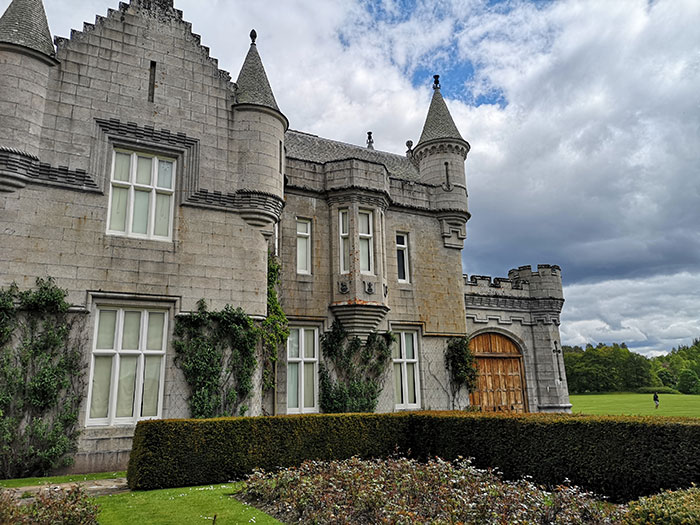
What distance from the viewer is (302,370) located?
1501cm

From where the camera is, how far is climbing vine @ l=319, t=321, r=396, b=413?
49.2 ft

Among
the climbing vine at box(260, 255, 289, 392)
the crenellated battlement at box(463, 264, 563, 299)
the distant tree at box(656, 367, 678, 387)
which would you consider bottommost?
the distant tree at box(656, 367, 678, 387)

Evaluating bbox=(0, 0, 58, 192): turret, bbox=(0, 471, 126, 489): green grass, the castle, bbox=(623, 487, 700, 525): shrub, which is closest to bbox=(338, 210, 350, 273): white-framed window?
the castle

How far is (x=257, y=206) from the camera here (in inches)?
527

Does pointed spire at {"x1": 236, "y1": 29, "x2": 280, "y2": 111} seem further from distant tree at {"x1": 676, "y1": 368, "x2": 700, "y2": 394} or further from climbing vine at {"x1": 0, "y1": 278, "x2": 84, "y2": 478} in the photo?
distant tree at {"x1": 676, "y1": 368, "x2": 700, "y2": 394}

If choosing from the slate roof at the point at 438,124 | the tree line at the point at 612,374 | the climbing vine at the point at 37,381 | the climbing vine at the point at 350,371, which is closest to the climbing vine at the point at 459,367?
the climbing vine at the point at 350,371

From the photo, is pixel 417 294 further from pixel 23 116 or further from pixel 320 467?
pixel 23 116

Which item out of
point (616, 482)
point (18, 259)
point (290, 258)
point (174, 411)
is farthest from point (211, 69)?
point (616, 482)

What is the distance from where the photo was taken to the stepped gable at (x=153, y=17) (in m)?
12.2

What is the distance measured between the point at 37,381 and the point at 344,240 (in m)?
9.26

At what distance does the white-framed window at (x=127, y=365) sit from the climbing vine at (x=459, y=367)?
1010cm

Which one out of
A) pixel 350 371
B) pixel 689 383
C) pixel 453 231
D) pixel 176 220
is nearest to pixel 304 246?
pixel 350 371

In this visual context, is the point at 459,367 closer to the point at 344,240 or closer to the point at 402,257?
the point at 402,257

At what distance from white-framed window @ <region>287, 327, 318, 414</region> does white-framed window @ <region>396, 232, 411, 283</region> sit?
4.04 m
